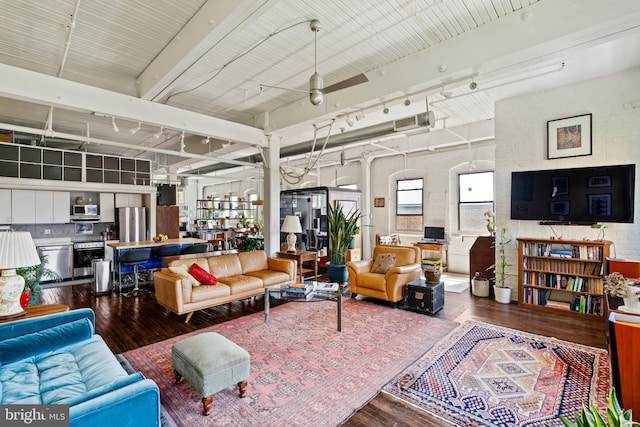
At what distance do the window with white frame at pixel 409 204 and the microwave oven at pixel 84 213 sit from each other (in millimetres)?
7879

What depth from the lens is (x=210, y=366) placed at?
230 cm

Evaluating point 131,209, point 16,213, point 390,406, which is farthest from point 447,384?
point 16,213

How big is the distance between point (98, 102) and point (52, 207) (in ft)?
14.7

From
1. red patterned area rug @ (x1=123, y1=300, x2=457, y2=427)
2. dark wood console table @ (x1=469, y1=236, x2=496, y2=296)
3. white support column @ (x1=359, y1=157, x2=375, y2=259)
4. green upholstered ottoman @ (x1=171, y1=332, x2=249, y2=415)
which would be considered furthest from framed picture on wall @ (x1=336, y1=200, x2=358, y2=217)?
green upholstered ottoman @ (x1=171, y1=332, x2=249, y2=415)

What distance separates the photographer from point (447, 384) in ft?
8.78

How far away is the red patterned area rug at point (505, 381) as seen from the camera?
2.33 meters

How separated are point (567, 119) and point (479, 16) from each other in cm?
258

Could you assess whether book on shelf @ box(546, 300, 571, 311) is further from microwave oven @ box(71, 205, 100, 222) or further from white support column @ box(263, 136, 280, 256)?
microwave oven @ box(71, 205, 100, 222)

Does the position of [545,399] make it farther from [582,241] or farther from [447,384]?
[582,241]

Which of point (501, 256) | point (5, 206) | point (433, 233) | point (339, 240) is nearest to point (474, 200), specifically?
point (433, 233)

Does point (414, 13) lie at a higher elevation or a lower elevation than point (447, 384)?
higher

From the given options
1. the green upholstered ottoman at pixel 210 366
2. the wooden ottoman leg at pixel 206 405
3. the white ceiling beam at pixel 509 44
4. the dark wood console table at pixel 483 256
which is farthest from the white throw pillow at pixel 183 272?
the dark wood console table at pixel 483 256

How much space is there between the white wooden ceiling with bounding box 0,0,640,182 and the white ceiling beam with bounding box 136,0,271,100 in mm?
13

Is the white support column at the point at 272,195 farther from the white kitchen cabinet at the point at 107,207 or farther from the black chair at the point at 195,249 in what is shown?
the white kitchen cabinet at the point at 107,207
